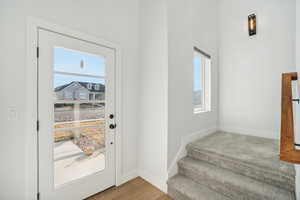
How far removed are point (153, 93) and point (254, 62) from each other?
2.52 m

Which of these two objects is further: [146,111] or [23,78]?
[146,111]

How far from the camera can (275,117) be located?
2.83 metres

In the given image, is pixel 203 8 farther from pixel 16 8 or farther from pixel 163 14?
pixel 16 8

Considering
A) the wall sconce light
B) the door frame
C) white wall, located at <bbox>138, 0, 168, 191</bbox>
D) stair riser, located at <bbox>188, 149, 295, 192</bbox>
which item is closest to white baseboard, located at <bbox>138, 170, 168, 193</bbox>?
white wall, located at <bbox>138, 0, 168, 191</bbox>

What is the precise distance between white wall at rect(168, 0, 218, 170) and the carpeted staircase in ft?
0.93

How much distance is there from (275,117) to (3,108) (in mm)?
4249

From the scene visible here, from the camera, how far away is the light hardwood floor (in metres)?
1.90

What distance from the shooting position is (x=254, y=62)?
307 centimetres

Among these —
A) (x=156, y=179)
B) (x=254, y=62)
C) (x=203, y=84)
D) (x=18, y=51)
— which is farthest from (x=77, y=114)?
(x=254, y=62)

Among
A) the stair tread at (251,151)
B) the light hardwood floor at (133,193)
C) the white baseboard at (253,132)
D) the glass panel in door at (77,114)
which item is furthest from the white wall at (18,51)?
the white baseboard at (253,132)

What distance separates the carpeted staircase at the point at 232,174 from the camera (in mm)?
1536

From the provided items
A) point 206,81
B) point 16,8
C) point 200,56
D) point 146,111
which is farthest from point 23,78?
point 206,81

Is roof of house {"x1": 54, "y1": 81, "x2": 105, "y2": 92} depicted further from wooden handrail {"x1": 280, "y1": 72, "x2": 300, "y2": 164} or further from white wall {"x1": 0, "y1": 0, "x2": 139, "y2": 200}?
wooden handrail {"x1": 280, "y1": 72, "x2": 300, "y2": 164}

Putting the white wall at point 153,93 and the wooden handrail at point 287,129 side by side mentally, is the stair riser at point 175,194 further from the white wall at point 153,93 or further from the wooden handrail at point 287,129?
the wooden handrail at point 287,129
